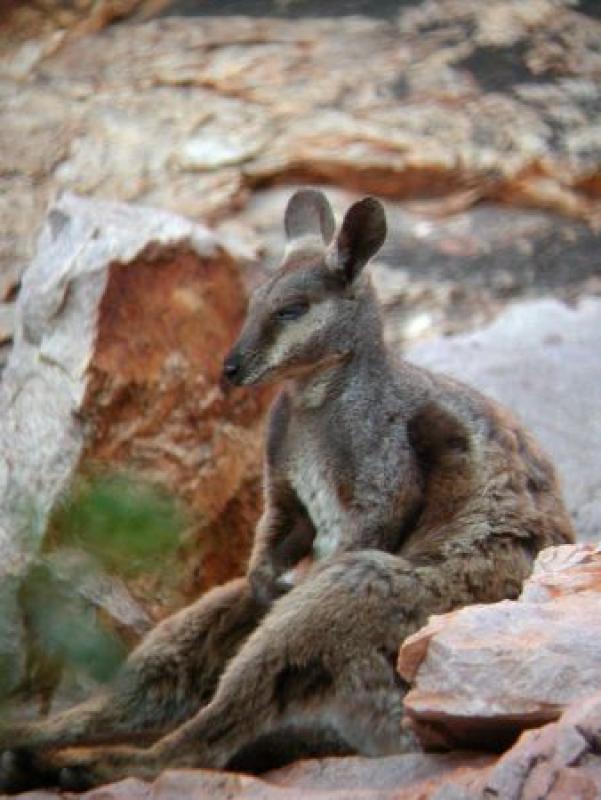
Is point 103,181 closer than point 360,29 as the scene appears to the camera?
Yes

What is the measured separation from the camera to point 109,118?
29.3 feet

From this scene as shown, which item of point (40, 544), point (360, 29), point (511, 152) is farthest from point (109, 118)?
point (40, 544)

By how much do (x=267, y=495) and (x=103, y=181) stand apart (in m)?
3.07

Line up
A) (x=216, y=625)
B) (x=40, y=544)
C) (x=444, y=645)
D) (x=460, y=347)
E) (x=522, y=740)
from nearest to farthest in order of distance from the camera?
1. (x=40, y=544)
2. (x=522, y=740)
3. (x=444, y=645)
4. (x=216, y=625)
5. (x=460, y=347)

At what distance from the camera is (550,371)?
7938 mm

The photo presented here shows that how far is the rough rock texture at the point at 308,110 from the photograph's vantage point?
867cm

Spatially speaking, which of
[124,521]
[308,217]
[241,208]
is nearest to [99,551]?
[124,521]

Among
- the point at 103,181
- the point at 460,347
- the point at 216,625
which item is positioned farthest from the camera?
the point at 103,181

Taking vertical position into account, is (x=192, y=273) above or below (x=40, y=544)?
below

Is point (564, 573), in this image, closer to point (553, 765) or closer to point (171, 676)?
point (553, 765)

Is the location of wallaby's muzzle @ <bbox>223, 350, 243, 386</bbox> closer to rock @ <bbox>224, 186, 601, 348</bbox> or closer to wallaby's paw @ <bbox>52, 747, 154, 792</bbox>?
wallaby's paw @ <bbox>52, 747, 154, 792</bbox>

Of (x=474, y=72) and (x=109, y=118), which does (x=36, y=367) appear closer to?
(x=109, y=118)

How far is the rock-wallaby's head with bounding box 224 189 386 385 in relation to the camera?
5.85m

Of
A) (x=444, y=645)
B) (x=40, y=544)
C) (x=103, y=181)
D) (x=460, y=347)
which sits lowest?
(x=460, y=347)
